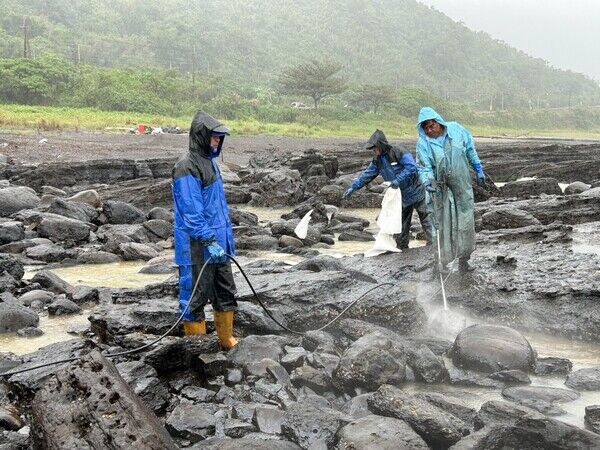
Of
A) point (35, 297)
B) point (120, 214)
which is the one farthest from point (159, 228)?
point (35, 297)

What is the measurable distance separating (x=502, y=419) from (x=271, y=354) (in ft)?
7.35

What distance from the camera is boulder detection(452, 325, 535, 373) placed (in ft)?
20.3

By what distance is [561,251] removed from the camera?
30.5 feet

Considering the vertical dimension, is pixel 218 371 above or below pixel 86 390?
below

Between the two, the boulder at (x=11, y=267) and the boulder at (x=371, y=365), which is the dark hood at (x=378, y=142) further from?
the boulder at (x=11, y=267)

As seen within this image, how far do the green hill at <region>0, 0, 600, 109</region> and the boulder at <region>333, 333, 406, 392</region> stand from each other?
68.7 meters

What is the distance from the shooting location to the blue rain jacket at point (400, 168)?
957 centimetres

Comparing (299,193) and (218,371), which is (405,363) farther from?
(299,193)

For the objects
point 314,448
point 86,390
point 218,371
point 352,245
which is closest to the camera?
point 86,390

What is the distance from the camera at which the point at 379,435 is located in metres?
4.42

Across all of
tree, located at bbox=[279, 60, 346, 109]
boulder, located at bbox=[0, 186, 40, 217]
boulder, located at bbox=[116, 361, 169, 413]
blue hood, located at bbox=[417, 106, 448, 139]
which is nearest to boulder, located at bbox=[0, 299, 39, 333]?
boulder, located at bbox=[116, 361, 169, 413]

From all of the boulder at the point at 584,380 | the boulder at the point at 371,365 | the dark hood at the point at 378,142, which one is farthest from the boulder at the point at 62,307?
the boulder at the point at 584,380

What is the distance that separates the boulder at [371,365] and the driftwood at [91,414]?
1.99 metres

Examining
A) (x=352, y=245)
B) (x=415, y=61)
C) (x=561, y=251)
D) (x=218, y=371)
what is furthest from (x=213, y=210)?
(x=415, y=61)
